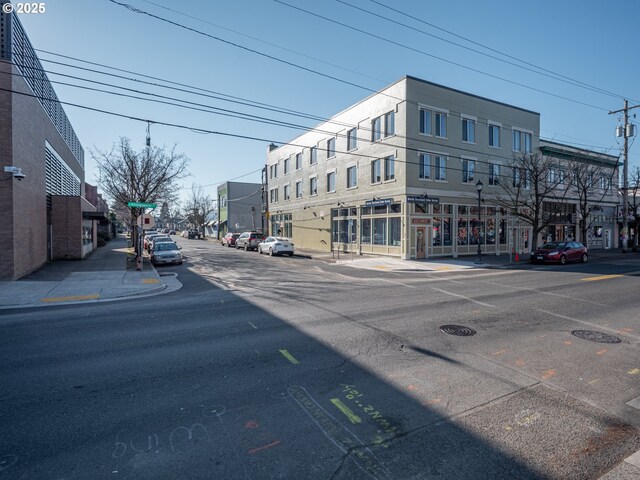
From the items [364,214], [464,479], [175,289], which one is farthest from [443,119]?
[464,479]

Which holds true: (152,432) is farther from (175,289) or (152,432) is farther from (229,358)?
(175,289)

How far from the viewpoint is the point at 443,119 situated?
25.5m

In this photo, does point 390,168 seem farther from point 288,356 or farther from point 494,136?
point 288,356

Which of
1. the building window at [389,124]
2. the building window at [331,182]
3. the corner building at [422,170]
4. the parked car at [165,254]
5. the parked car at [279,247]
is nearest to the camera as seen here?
the parked car at [165,254]

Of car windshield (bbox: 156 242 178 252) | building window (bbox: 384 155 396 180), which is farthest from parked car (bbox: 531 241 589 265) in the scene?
car windshield (bbox: 156 242 178 252)

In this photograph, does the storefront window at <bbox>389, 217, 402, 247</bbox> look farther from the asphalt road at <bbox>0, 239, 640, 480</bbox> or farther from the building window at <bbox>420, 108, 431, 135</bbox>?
the asphalt road at <bbox>0, 239, 640, 480</bbox>

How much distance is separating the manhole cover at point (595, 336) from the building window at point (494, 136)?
78.0ft

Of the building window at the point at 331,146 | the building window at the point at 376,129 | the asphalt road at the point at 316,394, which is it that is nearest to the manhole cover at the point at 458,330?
the asphalt road at the point at 316,394

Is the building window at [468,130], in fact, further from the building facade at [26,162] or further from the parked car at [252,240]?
the building facade at [26,162]

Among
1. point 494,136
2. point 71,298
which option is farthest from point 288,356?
point 494,136

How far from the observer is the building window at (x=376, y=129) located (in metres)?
26.5

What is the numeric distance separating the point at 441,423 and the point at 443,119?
25.4 metres

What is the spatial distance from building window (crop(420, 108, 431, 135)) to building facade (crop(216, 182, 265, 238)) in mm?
37819

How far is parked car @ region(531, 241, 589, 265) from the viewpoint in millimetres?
22641
